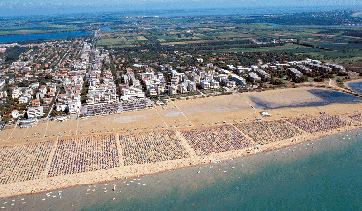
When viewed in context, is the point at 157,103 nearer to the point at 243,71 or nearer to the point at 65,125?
the point at 65,125

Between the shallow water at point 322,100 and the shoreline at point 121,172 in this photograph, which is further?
the shallow water at point 322,100

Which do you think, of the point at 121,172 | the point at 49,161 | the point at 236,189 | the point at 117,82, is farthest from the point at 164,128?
the point at 117,82

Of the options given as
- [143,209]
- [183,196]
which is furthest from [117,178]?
[183,196]

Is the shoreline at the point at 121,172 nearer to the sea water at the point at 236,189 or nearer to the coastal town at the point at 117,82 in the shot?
the sea water at the point at 236,189

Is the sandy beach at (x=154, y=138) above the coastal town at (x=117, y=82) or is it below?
below

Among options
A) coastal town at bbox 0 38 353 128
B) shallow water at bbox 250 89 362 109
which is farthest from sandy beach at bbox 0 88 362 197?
coastal town at bbox 0 38 353 128

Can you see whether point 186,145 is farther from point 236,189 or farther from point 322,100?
point 322,100

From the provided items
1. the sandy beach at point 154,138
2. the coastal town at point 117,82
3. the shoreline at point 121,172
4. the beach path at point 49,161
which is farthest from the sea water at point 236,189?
the coastal town at point 117,82
